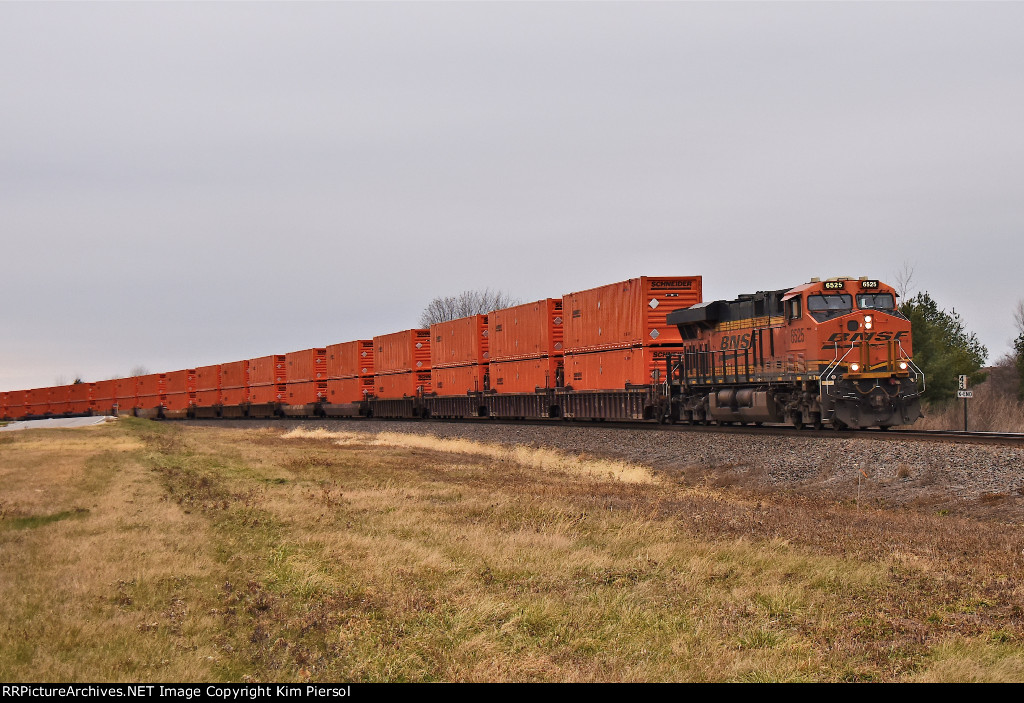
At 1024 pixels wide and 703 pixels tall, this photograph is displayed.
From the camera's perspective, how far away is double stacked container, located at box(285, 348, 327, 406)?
58531 mm

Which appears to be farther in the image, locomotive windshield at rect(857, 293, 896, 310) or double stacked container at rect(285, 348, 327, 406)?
double stacked container at rect(285, 348, 327, 406)

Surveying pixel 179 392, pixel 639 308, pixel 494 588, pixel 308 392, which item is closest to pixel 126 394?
pixel 179 392

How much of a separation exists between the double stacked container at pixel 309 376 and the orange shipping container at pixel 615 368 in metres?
28.1

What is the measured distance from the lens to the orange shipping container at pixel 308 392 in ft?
191

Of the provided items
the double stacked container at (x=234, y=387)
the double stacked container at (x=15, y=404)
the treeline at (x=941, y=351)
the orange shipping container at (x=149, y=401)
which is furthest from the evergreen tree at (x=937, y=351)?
the double stacked container at (x=15, y=404)

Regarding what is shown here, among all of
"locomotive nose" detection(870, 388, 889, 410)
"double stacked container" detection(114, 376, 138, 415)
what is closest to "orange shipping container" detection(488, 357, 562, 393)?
"locomotive nose" detection(870, 388, 889, 410)

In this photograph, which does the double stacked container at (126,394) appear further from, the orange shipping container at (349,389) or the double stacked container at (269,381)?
the orange shipping container at (349,389)

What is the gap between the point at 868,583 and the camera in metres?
9.20

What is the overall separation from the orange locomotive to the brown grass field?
22.4ft

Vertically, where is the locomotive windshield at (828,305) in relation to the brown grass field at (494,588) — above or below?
above

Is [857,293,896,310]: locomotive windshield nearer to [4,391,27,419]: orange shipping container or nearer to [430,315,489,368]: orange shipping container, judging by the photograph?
[430,315,489,368]: orange shipping container

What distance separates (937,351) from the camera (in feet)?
159

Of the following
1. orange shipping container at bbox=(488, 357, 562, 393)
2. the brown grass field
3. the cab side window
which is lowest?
the brown grass field

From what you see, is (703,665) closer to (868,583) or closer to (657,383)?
(868,583)
